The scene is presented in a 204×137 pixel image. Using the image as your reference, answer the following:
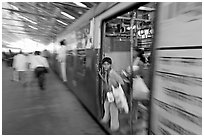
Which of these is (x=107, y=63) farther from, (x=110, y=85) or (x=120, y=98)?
(x=120, y=98)

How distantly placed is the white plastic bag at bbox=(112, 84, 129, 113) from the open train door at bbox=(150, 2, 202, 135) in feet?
2.94

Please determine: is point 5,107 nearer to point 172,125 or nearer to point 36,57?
point 36,57

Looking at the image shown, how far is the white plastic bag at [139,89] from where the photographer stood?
8.85ft

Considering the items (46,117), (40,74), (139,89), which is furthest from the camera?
(40,74)

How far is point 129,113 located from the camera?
9.57 ft

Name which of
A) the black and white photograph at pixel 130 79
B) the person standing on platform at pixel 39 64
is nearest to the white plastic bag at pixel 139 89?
the black and white photograph at pixel 130 79

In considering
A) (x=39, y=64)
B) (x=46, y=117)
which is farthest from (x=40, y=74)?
(x=46, y=117)

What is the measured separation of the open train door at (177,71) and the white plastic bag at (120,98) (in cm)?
90

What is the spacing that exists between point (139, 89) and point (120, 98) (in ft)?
1.29

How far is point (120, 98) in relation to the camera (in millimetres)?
3080

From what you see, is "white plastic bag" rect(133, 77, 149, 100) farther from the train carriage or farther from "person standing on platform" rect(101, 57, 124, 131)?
"person standing on platform" rect(101, 57, 124, 131)

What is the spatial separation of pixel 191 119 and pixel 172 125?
24cm

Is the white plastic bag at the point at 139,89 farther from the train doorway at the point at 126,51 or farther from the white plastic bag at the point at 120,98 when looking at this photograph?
the white plastic bag at the point at 120,98

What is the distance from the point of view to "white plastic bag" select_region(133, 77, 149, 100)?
2.70 meters
